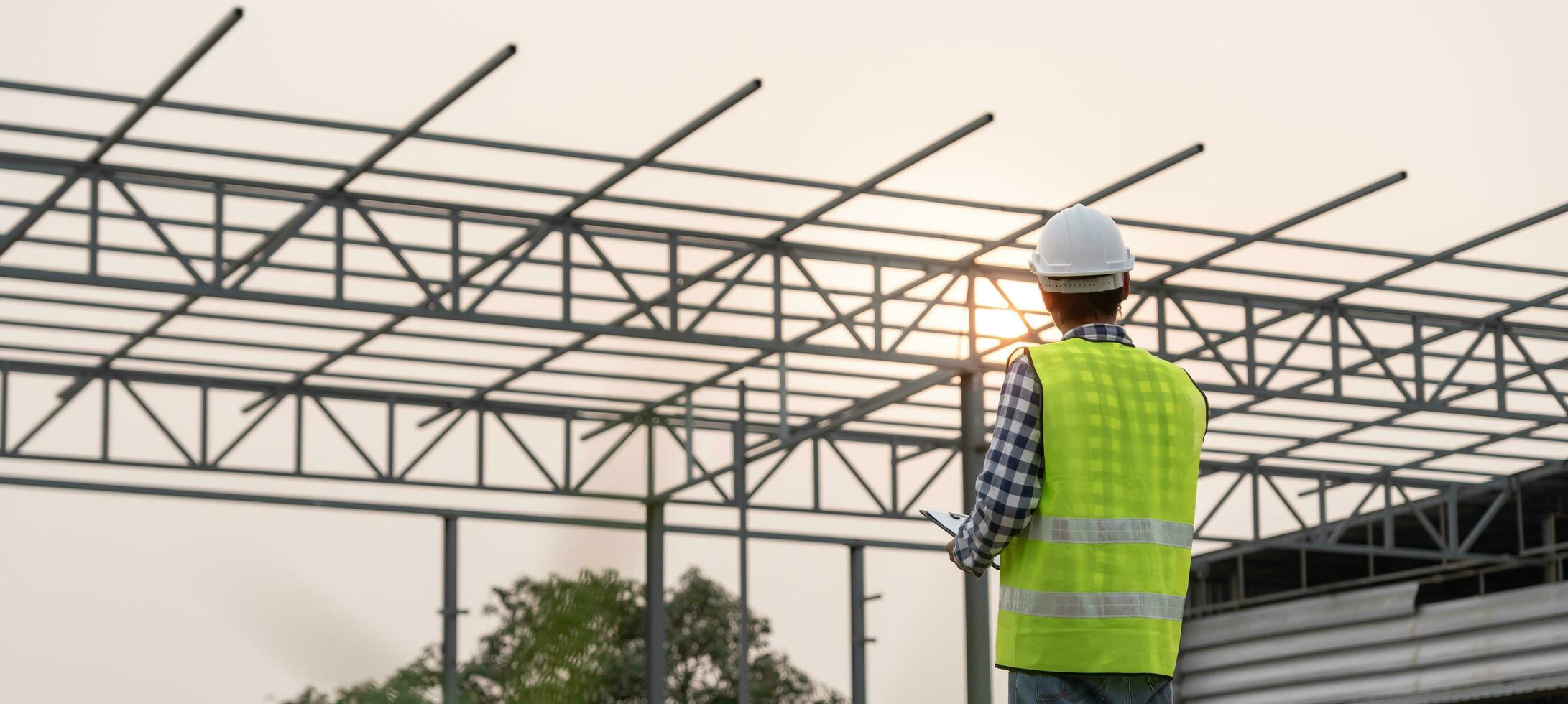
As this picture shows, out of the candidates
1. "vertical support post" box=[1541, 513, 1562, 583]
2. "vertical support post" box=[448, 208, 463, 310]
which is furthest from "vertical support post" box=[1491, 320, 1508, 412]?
"vertical support post" box=[448, 208, 463, 310]

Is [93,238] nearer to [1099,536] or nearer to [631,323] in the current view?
[631,323]

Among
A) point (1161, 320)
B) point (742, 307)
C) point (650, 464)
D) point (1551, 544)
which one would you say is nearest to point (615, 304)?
point (742, 307)

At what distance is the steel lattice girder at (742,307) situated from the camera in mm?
16672

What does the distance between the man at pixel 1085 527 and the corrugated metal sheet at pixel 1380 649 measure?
25281 mm

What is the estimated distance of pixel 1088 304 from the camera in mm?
3518

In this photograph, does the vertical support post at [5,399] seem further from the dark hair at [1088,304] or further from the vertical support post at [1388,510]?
the dark hair at [1088,304]

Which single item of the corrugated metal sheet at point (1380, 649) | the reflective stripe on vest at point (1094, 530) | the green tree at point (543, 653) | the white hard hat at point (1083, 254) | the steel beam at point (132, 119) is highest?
the steel beam at point (132, 119)

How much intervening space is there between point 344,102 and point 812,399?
2366 centimetres

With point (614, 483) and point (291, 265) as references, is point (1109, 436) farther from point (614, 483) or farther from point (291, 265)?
point (291, 265)

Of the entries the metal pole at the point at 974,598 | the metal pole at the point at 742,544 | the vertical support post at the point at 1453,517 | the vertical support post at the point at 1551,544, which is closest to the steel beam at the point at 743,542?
the metal pole at the point at 742,544

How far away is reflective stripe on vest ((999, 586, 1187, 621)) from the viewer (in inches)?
125

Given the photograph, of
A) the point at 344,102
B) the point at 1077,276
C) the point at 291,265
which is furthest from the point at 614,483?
the point at 291,265

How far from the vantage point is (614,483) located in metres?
1.19

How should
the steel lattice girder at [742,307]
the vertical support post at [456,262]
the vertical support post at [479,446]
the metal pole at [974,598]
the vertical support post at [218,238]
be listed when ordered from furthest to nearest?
the vertical support post at [479,446]
the metal pole at [974,598]
the vertical support post at [456,262]
the vertical support post at [218,238]
the steel lattice girder at [742,307]
